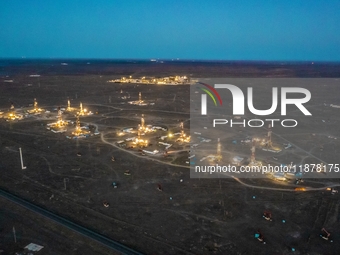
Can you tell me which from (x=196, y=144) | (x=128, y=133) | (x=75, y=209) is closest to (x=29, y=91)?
(x=128, y=133)

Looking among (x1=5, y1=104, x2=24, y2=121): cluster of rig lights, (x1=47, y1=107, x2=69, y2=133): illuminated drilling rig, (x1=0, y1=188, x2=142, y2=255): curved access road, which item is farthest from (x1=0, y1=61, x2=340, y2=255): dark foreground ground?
(x1=5, y1=104, x2=24, y2=121): cluster of rig lights

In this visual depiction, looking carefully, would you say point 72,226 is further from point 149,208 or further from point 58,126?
point 58,126

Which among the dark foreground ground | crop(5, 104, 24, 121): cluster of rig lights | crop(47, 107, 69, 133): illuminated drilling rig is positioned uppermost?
crop(5, 104, 24, 121): cluster of rig lights

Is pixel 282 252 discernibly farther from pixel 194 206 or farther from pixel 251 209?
pixel 194 206

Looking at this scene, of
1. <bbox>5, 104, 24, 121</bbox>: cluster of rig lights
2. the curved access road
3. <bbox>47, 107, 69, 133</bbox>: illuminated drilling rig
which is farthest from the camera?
<bbox>5, 104, 24, 121</bbox>: cluster of rig lights

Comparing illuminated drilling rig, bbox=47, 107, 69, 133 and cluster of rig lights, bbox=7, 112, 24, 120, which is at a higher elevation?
cluster of rig lights, bbox=7, 112, 24, 120

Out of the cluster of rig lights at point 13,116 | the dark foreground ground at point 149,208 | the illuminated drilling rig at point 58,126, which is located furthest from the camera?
the cluster of rig lights at point 13,116

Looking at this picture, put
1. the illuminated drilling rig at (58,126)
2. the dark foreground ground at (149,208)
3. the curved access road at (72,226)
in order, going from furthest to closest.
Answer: the illuminated drilling rig at (58,126) < the dark foreground ground at (149,208) < the curved access road at (72,226)

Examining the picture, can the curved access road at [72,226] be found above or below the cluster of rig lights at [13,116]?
below

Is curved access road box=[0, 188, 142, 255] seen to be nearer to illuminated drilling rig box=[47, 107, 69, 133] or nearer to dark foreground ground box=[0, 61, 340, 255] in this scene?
dark foreground ground box=[0, 61, 340, 255]

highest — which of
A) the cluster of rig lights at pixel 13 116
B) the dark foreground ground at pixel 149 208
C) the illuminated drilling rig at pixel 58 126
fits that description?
the cluster of rig lights at pixel 13 116

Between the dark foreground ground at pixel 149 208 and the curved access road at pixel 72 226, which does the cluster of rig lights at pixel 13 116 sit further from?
the curved access road at pixel 72 226

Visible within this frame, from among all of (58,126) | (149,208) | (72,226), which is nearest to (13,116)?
(58,126)

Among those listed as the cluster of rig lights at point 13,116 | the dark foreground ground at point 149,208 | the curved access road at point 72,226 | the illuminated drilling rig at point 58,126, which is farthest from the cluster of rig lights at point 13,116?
the curved access road at point 72,226
